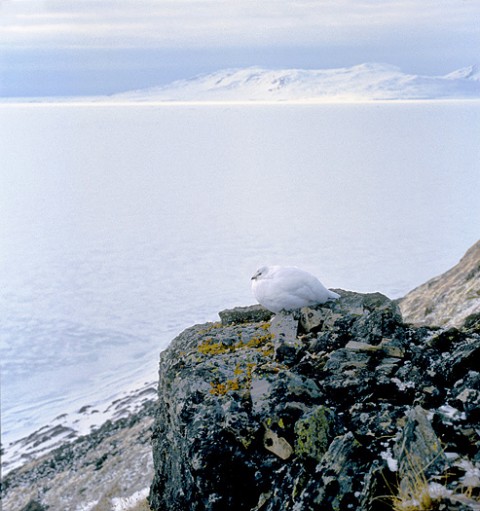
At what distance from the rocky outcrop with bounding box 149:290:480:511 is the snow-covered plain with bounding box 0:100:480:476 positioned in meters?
27.4

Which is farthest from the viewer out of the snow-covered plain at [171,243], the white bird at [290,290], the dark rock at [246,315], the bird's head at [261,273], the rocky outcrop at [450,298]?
the snow-covered plain at [171,243]

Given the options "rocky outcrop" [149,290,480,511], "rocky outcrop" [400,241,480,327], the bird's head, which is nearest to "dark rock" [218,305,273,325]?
"rocky outcrop" [149,290,480,511]

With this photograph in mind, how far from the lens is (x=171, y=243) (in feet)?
Result: 279

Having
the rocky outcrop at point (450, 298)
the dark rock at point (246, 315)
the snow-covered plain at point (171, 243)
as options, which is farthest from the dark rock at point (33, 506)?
the dark rock at point (246, 315)

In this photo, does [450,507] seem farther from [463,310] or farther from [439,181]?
[439,181]

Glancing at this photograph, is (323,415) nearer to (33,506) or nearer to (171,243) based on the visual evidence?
(33,506)

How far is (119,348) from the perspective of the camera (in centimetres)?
5019

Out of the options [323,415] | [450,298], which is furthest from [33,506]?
[323,415]

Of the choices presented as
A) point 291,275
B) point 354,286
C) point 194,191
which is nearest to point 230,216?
point 194,191

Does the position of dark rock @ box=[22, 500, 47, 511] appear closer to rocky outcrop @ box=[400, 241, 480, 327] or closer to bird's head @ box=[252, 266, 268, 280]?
rocky outcrop @ box=[400, 241, 480, 327]

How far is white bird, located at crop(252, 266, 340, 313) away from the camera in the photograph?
9.99m

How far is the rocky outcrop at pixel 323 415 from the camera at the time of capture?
657 cm

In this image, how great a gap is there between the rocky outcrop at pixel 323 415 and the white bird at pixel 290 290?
187 mm

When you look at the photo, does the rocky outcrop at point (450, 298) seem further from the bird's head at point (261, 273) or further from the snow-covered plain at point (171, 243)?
the snow-covered plain at point (171, 243)
